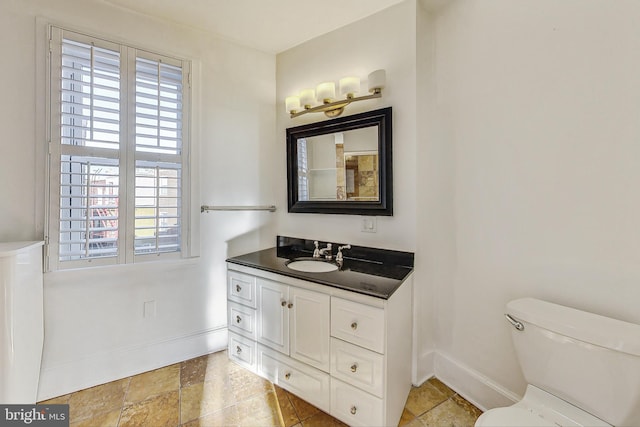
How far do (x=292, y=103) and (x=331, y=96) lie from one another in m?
0.41

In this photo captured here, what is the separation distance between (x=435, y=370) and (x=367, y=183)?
1399 mm

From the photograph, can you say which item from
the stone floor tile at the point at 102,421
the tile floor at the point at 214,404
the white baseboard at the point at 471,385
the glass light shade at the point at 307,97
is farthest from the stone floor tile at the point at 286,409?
the glass light shade at the point at 307,97

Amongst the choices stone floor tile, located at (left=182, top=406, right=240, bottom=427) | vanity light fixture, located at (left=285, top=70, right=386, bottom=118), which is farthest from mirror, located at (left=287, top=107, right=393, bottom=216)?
stone floor tile, located at (left=182, top=406, right=240, bottom=427)

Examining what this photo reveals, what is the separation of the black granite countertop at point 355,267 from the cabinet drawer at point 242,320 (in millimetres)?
328

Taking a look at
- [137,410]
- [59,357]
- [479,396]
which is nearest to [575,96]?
[479,396]

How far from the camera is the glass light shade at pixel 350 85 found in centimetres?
196

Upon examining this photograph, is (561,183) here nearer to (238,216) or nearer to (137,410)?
(238,216)

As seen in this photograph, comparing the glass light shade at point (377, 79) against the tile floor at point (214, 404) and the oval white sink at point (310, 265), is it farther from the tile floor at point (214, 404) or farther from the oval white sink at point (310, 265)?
the tile floor at point (214, 404)

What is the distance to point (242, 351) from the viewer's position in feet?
6.74

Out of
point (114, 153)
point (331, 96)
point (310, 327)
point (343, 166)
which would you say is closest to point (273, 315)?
point (310, 327)

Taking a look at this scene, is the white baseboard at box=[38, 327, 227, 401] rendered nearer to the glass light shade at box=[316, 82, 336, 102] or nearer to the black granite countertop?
the black granite countertop

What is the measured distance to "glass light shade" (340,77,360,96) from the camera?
196 cm

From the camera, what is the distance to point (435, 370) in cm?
197

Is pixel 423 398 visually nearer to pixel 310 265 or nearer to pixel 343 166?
pixel 310 265
